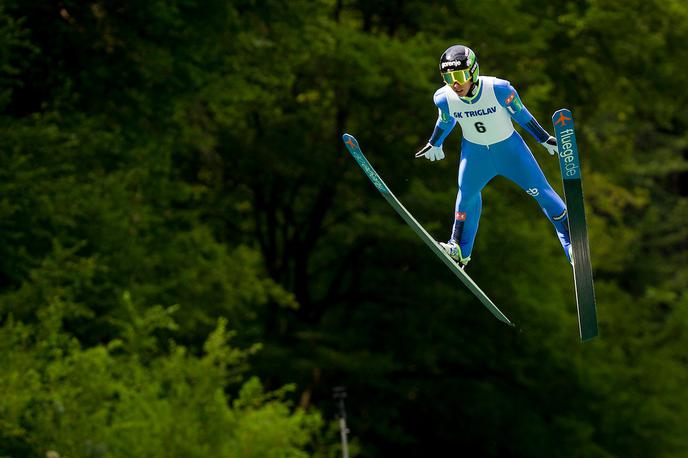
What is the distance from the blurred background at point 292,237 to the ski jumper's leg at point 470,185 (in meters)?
8.74

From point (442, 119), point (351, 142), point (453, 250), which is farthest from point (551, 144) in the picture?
point (351, 142)

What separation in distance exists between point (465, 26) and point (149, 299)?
25.9 feet

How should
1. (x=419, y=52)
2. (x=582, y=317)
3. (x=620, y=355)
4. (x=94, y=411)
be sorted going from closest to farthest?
(x=582, y=317) → (x=94, y=411) → (x=419, y=52) → (x=620, y=355)

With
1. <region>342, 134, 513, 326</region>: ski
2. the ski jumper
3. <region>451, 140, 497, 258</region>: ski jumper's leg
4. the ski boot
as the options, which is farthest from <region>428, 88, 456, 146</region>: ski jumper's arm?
the ski boot

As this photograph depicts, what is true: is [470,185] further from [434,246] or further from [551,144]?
[551,144]

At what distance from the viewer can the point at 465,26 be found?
2708cm

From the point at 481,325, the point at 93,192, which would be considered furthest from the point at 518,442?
the point at 93,192

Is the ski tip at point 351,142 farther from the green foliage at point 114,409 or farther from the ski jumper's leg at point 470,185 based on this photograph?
the green foliage at point 114,409

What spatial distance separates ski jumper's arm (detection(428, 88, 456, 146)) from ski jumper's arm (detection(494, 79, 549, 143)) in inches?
14.0

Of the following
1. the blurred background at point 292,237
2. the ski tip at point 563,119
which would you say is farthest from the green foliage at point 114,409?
the ski tip at point 563,119

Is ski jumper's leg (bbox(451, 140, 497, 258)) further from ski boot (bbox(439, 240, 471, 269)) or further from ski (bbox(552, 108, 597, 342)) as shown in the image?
ski (bbox(552, 108, 597, 342))

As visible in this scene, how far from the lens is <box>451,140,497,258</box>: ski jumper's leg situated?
909 cm

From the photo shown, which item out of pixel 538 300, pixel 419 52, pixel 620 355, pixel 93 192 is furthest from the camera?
pixel 620 355

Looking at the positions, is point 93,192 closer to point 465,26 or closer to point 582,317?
point 465,26
